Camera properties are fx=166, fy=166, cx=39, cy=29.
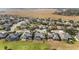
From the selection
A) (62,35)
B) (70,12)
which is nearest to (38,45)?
(62,35)

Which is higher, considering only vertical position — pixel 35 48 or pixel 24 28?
pixel 24 28

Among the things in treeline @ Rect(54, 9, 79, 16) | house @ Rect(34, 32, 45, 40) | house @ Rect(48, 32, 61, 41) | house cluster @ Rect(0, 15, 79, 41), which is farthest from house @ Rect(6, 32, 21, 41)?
treeline @ Rect(54, 9, 79, 16)

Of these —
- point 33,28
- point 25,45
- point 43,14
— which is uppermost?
point 43,14

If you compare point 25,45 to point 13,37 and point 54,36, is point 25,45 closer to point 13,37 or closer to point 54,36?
point 13,37
